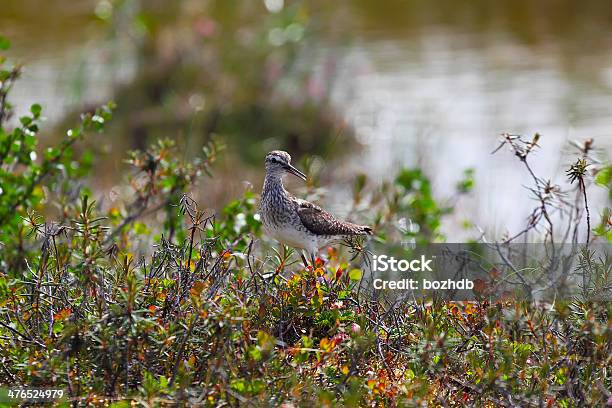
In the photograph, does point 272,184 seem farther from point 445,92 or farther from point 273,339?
point 445,92

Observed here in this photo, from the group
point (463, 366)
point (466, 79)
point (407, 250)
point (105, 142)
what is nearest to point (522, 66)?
point (466, 79)

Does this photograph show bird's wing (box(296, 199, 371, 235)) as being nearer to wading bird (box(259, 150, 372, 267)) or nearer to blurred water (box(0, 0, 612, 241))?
wading bird (box(259, 150, 372, 267))

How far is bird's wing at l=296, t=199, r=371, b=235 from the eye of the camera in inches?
206

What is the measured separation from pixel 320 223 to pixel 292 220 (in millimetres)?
173

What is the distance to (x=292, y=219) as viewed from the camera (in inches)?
204

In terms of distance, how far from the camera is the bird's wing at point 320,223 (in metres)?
5.24

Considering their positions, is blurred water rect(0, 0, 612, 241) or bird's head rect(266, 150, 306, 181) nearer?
bird's head rect(266, 150, 306, 181)

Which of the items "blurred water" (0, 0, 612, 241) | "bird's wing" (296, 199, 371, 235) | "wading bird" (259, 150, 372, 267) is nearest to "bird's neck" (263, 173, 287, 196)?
"wading bird" (259, 150, 372, 267)

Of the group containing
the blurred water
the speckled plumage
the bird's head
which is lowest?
the speckled plumage

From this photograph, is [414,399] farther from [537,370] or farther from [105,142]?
[105,142]

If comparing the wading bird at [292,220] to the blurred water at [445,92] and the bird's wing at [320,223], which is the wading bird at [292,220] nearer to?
the bird's wing at [320,223]

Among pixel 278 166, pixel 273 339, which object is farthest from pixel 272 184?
pixel 273 339

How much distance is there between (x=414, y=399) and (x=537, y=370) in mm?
559

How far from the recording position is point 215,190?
9133 mm
